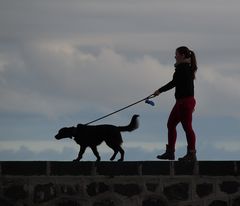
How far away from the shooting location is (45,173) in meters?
10.1

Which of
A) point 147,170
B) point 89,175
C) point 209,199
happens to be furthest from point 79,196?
point 209,199

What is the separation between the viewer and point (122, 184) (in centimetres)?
1002

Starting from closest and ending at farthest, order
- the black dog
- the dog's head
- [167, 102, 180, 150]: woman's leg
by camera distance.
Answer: [167, 102, 180, 150]: woman's leg < the black dog < the dog's head

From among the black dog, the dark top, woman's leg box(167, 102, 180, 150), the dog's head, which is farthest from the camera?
the dog's head

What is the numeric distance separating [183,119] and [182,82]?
505mm

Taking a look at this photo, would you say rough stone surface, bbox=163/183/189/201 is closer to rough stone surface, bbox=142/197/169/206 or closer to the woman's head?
rough stone surface, bbox=142/197/169/206

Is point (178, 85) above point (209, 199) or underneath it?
above

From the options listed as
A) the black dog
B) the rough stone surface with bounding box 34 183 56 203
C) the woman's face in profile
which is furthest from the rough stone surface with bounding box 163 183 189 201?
A: the woman's face in profile

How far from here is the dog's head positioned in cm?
1110

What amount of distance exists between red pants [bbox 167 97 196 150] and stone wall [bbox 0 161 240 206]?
1.05ft

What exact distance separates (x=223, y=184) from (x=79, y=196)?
6.49 ft

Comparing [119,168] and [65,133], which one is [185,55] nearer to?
[119,168]

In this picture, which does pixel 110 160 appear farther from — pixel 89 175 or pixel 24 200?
pixel 24 200

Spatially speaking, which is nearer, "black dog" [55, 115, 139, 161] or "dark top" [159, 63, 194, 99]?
"dark top" [159, 63, 194, 99]
